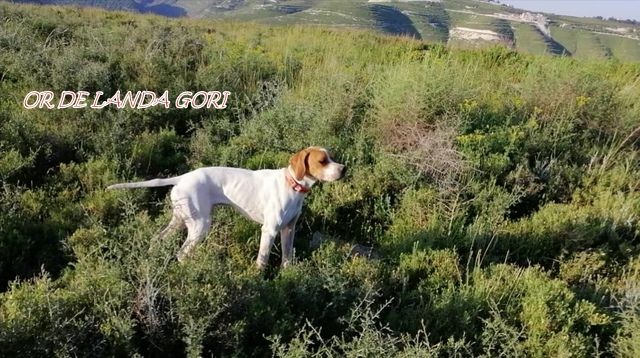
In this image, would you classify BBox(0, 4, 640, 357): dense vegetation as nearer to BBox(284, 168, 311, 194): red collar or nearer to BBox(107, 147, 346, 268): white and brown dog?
BBox(107, 147, 346, 268): white and brown dog

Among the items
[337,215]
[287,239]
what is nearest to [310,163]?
[287,239]

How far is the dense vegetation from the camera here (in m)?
3.30

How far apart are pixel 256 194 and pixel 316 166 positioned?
0.57 m

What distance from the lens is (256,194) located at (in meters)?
4.32

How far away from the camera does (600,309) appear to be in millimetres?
3967

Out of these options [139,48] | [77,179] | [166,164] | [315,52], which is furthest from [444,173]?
[139,48]

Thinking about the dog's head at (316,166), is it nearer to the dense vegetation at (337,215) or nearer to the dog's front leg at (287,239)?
the dog's front leg at (287,239)

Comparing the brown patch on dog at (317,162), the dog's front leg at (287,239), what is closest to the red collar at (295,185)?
the brown patch on dog at (317,162)

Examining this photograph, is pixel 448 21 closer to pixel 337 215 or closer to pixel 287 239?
pixel 337 215

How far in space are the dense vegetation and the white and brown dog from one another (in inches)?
8.4

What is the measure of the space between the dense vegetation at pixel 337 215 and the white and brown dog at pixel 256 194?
0.21 meters

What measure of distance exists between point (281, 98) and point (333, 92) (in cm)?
73

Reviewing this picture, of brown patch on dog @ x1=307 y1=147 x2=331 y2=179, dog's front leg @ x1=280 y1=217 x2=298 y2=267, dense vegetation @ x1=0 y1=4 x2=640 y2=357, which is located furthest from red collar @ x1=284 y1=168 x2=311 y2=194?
dense vegetation @ x1=0 y1=4 x2=640 y2=357

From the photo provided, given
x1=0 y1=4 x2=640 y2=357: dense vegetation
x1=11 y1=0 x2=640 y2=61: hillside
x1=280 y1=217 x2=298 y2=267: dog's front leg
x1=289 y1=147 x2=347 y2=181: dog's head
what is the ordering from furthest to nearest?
x1=11 y1=0 x2=640 y2=61: hillside, x1=280 y1=217 x2=298 y2=267: dog's front leg, x1=289 y1=147 x2=347 y2=181: dog's head, x1=0 y1=4 x2=640 y2=357: dense vegetation
